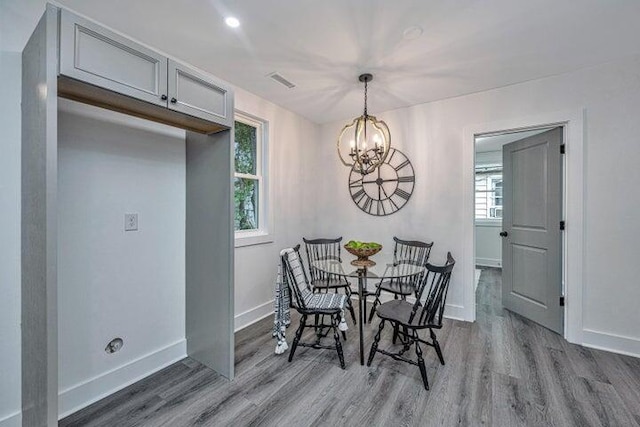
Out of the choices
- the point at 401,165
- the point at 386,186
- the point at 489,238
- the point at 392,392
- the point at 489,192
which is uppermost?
the point at 401,165

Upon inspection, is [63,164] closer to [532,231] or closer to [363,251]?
[363,251]

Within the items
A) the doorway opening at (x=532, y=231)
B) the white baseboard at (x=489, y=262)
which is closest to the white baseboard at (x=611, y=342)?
the doorway opening at (x=532, y=231)

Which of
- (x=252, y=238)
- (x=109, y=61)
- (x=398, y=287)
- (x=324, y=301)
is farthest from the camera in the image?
(x=252, y=238)

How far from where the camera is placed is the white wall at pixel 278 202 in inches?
119

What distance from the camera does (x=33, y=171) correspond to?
139cm

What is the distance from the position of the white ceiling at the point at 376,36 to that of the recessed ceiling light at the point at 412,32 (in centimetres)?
4

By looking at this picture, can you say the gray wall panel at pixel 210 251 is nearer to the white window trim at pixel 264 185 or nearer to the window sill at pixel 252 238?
the window sill at pixel 252 238

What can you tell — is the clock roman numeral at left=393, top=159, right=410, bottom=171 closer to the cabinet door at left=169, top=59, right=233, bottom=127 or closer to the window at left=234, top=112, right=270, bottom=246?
the window at left=234, top=112, right=270, bottom=246

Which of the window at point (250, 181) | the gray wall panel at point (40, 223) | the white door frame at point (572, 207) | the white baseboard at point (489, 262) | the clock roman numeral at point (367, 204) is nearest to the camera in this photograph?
the gray wall panel at point (40, 223)

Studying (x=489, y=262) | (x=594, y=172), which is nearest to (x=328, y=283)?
(x=594, y=172)

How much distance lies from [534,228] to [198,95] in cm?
352

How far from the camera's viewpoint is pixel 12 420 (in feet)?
5.01

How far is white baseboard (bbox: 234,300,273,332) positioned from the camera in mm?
2934

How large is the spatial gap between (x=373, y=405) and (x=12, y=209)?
238cm
